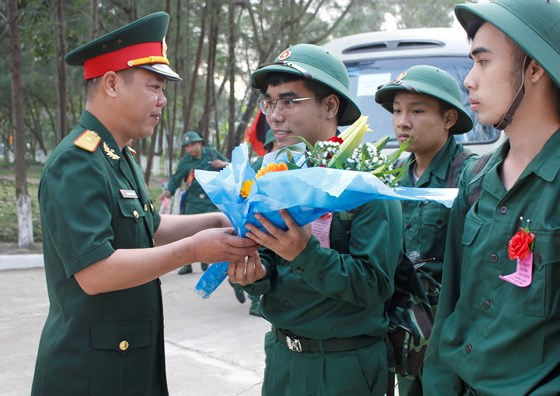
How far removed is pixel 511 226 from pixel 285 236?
27.9 inches

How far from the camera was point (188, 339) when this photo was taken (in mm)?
5984

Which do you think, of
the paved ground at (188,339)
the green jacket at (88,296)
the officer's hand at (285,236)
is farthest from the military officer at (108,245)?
the paved ground at (188,339)

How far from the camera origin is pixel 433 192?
81.7 inches

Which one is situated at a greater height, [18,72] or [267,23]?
[267,23]

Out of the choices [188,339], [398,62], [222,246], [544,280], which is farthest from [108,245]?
[398,62]

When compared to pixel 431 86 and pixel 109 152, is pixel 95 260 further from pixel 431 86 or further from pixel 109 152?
pixel 431 86

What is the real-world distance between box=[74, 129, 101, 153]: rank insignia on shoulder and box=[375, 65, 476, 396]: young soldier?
1642mm

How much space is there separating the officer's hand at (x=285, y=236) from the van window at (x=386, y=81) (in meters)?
3.88

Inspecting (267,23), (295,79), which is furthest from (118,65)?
(267,23)

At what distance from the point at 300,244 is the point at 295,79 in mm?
823

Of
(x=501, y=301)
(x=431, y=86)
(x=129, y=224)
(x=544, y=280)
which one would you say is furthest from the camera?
(x=431, y=86)

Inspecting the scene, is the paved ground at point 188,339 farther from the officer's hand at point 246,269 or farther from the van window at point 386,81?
the officer's hand at point 246,269

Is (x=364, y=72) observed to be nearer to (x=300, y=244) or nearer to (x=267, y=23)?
(x=300, y=244)

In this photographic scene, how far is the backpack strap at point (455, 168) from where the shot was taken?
3312 millimetres
